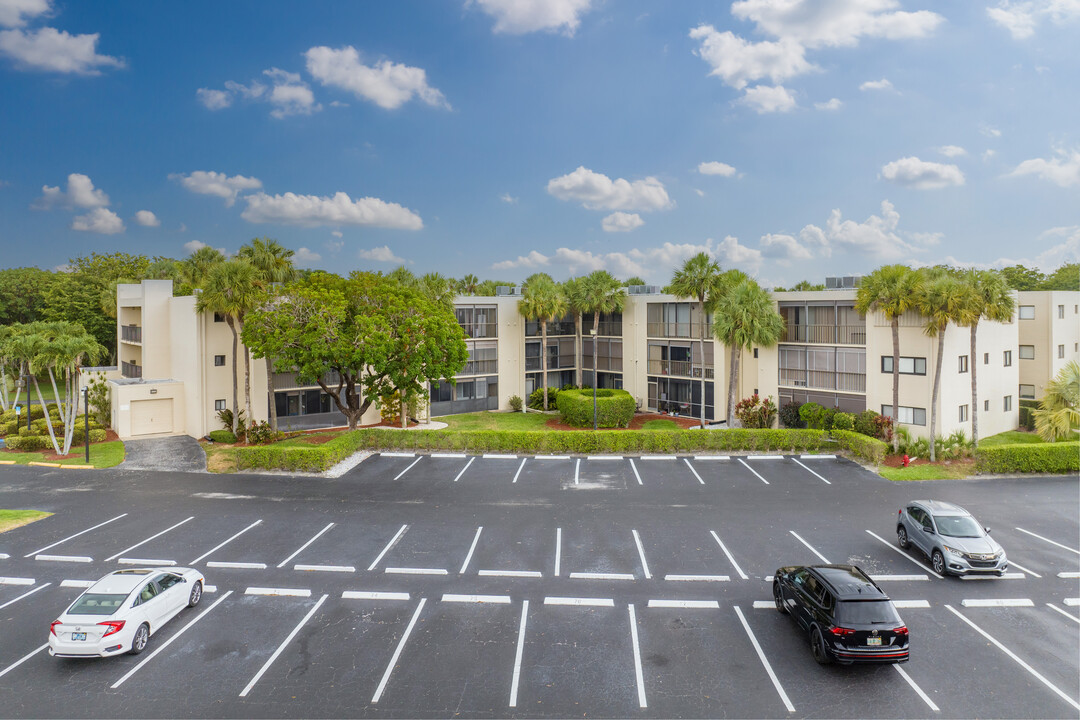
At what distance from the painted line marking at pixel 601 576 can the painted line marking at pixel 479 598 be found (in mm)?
2114

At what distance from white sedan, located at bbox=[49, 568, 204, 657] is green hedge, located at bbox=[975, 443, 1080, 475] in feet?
100

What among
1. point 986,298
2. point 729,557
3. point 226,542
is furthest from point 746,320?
point 226,542

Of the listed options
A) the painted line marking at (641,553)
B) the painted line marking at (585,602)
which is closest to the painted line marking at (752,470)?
the painted line marking at (641,553)

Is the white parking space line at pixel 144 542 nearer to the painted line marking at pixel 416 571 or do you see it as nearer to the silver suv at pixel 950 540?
the painted line marking at pixel 416 571

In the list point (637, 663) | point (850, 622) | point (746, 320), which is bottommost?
point (637, 663)

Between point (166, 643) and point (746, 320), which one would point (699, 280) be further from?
point (166, 643)

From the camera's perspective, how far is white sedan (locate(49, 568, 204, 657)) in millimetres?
12312

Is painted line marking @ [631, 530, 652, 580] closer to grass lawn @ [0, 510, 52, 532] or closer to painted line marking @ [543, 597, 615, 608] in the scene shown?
painted line marking @ [543, 597, 615, 608]

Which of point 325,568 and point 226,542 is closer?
point 325,568

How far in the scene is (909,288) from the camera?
93.8ft

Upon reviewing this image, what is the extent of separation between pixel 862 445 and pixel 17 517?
112 feet

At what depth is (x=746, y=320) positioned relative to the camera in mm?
34219

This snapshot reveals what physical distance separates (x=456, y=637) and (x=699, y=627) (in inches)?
211

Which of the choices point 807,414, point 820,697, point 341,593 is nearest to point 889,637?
point 820,697
